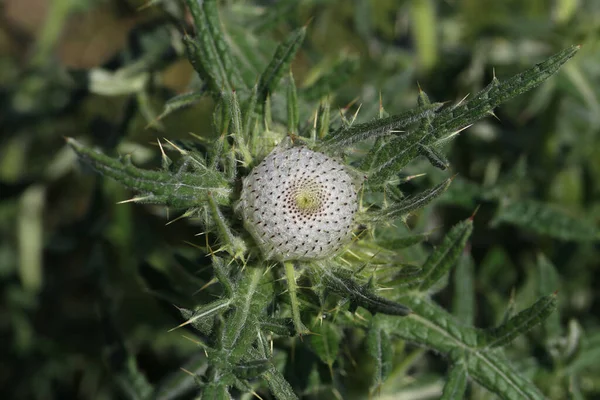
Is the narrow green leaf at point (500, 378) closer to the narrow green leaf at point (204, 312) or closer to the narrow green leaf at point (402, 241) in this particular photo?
the narrow green leaf at point (402, 241)

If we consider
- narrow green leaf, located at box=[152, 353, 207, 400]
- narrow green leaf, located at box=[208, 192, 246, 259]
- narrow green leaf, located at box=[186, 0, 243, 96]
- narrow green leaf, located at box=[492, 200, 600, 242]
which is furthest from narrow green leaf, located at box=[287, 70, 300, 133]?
narrow green leaf, located at box=[492, 200, 600, 242]

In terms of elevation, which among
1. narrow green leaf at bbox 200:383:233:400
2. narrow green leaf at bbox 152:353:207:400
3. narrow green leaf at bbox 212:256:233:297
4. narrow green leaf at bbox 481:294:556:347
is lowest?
narrow green leaf at bbox 152:353:207:400

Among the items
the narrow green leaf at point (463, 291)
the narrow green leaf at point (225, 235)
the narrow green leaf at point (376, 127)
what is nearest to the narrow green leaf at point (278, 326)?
the narrow green leaf at point (225, 235)

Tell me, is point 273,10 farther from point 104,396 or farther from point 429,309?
point 104,396

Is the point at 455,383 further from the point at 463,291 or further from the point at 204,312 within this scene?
the point at 204,312

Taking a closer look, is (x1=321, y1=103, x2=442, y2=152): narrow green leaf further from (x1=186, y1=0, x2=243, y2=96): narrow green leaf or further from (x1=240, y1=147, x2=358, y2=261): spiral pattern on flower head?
(x1=186, y1=0, x2=243, y2=96): narrow green leaf

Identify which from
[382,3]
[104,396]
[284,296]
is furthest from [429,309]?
[382,3]

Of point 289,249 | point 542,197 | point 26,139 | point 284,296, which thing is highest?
point 289,249
